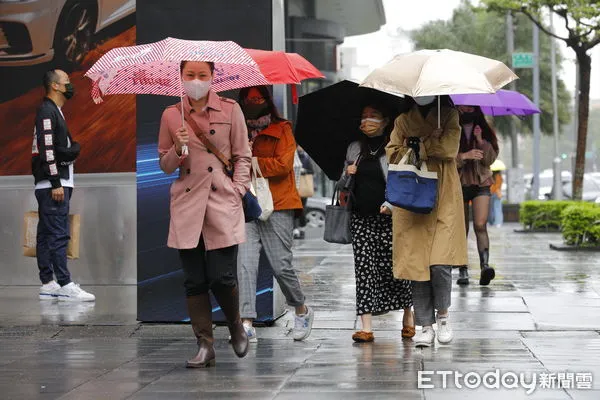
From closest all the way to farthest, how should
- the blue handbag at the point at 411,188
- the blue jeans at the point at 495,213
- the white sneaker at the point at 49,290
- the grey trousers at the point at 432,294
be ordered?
the blue handbag at the point at 411,188 < the grey trousers at the point at 432,294 < the white sneaker at the point at 49,290 < the blue jeans at the point at 495,213

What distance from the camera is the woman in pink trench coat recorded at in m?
7.44

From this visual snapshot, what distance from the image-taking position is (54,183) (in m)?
11.0

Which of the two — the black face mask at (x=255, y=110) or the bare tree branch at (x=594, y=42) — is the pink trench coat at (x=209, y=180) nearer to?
the black face mask at (x=255, y=110)

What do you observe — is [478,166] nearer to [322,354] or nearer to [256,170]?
[256,170]

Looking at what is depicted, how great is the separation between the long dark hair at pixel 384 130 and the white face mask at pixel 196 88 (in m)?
1.51

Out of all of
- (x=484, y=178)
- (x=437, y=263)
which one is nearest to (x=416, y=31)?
(x=484, y=178)

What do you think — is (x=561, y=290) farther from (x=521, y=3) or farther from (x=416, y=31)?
(x=416, y=31)

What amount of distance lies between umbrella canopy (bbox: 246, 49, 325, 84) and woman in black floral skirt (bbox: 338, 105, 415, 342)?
0.52 meters

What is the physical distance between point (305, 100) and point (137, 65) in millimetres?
1592

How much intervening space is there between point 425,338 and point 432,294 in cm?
35

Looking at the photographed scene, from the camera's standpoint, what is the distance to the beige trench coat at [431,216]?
823 cm

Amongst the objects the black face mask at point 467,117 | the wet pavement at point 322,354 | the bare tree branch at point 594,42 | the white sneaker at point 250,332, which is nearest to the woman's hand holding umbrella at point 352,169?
the wet pavement at point 322,354

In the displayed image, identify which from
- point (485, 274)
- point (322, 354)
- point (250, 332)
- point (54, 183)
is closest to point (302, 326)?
point (250, 332)

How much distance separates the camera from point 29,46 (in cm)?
1241
